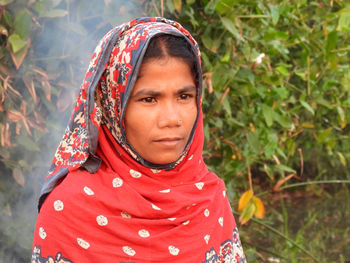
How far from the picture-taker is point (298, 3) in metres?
2.86

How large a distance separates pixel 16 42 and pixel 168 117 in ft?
2.39

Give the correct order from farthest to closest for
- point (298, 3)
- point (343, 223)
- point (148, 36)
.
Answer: point (343, 223) < point (298, 3) < point (148, 36)

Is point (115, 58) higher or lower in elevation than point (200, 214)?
higher

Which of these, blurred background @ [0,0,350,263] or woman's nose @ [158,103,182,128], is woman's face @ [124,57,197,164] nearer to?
woman's nose @ [158,103,182,128]

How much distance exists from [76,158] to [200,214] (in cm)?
44

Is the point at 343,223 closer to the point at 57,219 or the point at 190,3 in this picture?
the point at 190,3

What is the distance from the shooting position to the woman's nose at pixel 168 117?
166cm

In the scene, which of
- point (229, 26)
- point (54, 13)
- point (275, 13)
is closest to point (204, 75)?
point (229, 26)

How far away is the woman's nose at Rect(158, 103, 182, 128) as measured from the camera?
166 cm

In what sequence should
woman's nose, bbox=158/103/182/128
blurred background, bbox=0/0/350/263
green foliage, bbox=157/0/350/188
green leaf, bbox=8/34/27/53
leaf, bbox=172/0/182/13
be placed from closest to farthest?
woman's nose, bbox=158/103/182/128 < green leaf, bbox=8/34/27/53 < blurred background, bbox=0/0/350/263 < leaf, bbox=172/0/182/13 < green foliage, bbox=157/0/350/188

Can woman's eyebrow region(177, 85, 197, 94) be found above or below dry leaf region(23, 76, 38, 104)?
above

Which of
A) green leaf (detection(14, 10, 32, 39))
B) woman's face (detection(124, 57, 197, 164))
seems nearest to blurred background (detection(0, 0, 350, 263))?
green leaf (detection(14, 10, 32, 39))

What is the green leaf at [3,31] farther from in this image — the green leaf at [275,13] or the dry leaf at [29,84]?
the green leaf at [275,13]

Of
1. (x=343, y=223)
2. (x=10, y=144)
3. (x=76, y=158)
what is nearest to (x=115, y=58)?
(x=76, y=158)
